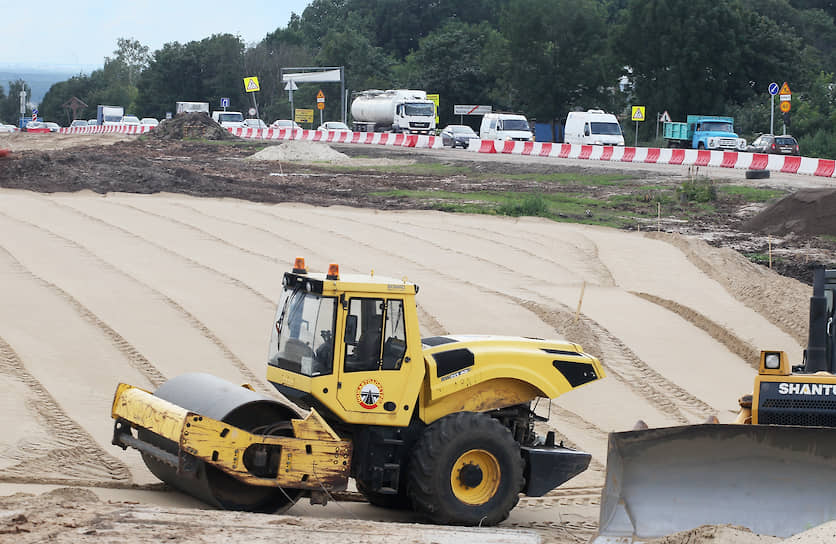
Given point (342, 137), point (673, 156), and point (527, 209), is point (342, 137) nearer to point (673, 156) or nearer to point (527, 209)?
point (673, 156)

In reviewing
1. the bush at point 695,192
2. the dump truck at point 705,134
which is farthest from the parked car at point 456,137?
the bush at point 695,192

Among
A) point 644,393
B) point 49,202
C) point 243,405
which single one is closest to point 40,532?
point 243,405

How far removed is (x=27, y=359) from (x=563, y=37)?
198 ft

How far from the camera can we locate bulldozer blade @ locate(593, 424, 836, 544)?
8.05m

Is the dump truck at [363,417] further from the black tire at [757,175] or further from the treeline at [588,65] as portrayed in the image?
the treeline at [588,65]

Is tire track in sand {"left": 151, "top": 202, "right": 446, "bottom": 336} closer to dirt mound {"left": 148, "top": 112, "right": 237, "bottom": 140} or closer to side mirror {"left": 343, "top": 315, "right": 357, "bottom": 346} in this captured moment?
side mirror {"left": 343, "top": 315, "right": 357, "bottom": 346}

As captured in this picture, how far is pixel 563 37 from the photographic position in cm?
6931

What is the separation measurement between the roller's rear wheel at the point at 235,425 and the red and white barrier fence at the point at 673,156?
29.5 m

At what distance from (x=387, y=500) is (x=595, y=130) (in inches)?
1678

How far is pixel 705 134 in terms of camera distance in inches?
2058

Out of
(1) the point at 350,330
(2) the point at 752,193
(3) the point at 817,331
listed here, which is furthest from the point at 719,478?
(2) the point at 752,193

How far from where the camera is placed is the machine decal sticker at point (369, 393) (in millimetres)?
8320

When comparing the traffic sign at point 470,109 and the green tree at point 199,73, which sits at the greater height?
the green tree at point 199,73

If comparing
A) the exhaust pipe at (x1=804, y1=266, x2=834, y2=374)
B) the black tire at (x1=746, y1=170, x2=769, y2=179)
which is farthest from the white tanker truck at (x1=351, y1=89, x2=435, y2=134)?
the exhaust pipe at (x1=804, y1=266, x2=834, y2=374)
